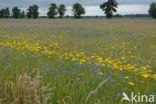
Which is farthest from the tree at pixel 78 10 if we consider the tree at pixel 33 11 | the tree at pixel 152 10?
the tree at pixel 152 10

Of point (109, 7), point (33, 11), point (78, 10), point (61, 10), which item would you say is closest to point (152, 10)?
point (109, 7)

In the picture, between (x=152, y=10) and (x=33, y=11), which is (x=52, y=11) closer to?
(x=33, y=11)

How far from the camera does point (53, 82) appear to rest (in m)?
3.64

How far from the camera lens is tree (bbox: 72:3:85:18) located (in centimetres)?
8044

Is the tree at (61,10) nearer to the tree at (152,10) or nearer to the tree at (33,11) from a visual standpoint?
the tree at (33,11)

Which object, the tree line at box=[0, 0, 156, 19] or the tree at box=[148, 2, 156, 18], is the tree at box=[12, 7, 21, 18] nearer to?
the tree line at box=[0, 0, 156, 19]

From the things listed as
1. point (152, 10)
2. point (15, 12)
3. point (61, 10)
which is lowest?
point (152, 10)

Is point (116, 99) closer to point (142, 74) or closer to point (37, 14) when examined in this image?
point (142, 74)

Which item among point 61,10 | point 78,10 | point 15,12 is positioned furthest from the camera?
point 15,12

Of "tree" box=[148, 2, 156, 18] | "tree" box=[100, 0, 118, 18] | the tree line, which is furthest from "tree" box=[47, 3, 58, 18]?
"tree" box=[148, 2, 156, 18]

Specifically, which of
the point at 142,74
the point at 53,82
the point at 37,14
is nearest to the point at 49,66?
the point at 53,82

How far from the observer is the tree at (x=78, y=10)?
80.4m

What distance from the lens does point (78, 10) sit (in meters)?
80.8

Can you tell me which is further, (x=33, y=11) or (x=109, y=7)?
(x=33, y=11)
